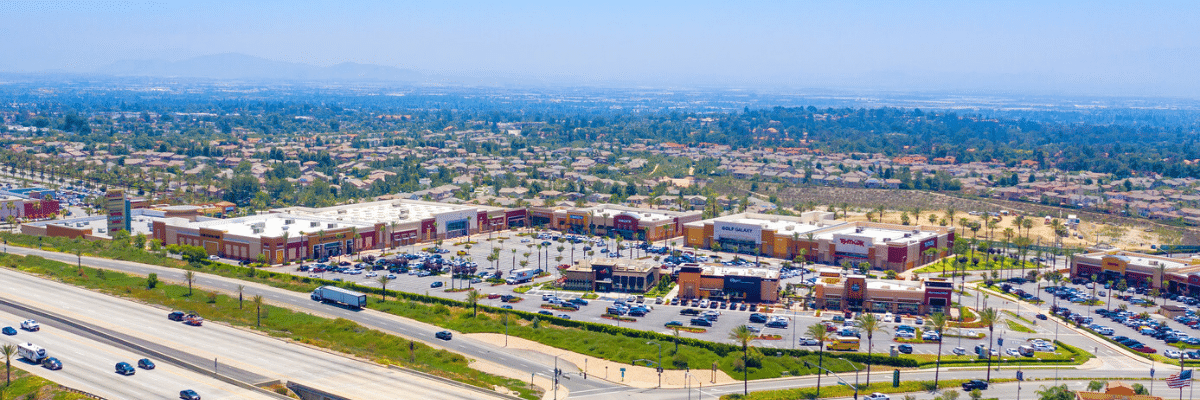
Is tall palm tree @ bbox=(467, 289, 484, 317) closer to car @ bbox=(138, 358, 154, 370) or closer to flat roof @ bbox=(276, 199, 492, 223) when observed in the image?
car @ bbox=(138, 358, 154, 370)

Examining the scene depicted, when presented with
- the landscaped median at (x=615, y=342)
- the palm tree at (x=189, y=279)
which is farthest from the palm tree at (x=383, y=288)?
the palm tree at (x=189, y=279)

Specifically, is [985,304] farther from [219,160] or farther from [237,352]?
[219,160]

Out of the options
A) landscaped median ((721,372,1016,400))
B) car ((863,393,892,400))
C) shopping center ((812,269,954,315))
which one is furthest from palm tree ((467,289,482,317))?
car ((863,393,892,400))

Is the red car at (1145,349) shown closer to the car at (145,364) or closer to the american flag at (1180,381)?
the american flag at (1180,381)

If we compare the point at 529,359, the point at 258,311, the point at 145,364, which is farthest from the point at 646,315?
the point at 145,364

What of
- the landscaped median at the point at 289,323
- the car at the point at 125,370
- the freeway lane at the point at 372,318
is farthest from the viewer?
the freeway lane at the point at 372,318

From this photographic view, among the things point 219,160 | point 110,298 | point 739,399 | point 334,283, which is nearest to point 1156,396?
point 739,399

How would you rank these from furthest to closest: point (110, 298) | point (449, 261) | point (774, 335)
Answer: point (449, 261) → point (110, 298) → point (774, 335)
